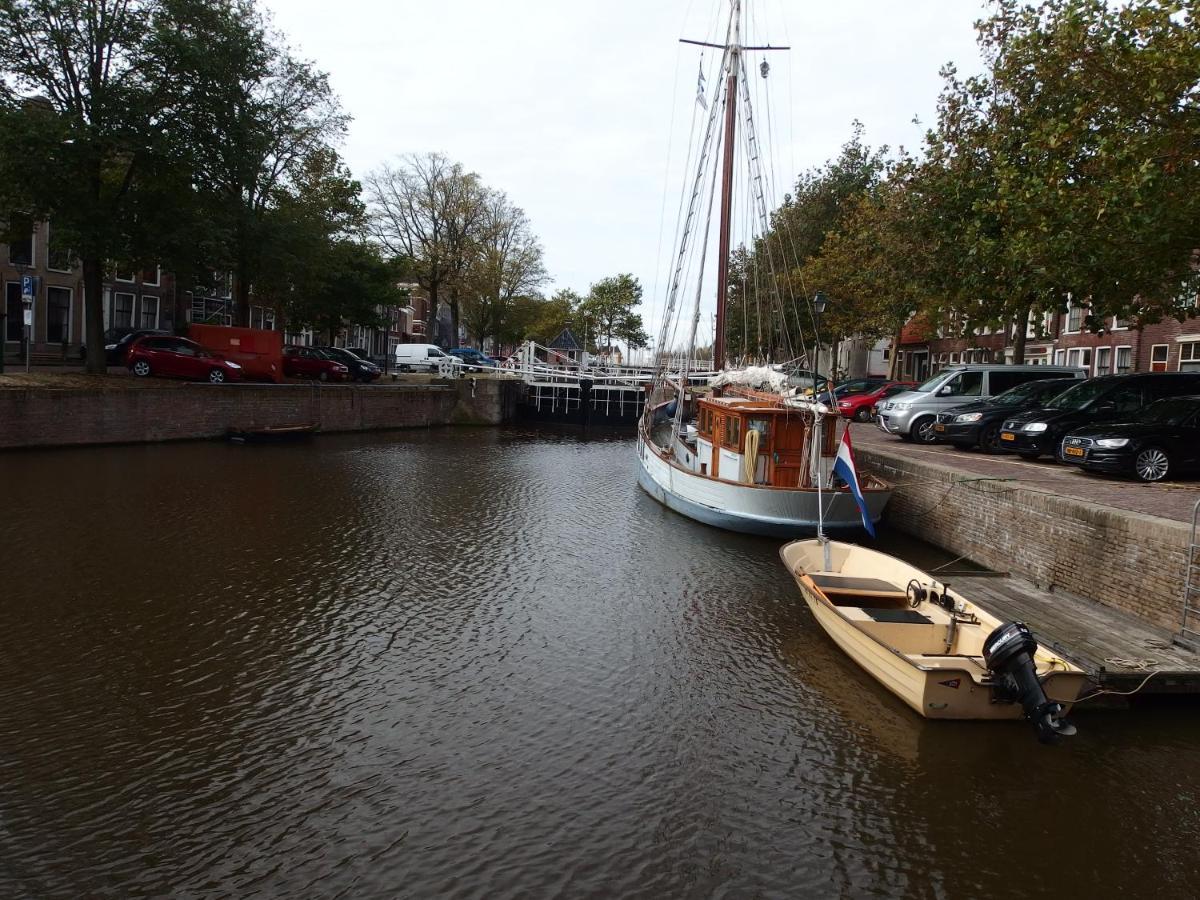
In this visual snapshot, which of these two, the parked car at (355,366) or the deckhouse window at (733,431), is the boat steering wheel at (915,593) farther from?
the parked car at (355,366)

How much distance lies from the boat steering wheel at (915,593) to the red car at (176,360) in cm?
2387

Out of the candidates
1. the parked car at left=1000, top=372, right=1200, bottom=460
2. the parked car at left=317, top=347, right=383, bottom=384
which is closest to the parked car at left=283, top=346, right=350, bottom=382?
the parked car at left=317, top=347, right=383, bottom=384

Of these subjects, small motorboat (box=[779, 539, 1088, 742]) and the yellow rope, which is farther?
the yellow rope

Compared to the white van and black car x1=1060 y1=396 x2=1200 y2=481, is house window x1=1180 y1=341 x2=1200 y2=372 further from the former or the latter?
the white van

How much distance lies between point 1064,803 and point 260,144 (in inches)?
1025

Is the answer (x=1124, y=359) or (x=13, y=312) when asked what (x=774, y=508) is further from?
(x=13, y=312)

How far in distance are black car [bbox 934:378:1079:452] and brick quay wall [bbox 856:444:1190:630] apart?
3.19 metres

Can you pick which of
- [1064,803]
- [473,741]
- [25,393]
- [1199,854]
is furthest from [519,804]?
[25,393]

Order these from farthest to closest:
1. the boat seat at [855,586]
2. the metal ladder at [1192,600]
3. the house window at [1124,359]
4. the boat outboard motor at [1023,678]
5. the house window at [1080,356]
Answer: the house window at [1080,356], the house window at [1124,359], the boat seat at [855,586], the metal ladder at [1192,600], the boat outboard motor at [1023,678]

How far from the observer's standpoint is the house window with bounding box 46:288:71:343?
3506 cm

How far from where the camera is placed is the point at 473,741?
7043 millimetres

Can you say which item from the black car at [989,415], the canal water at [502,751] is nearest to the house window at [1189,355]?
the black car at [989,415]

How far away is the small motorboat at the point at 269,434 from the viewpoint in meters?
26.4

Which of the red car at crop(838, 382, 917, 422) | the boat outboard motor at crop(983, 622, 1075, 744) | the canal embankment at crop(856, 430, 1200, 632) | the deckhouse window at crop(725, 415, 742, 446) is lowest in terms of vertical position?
the boat outboard motor at crop(983, 622, 1075, 744)
